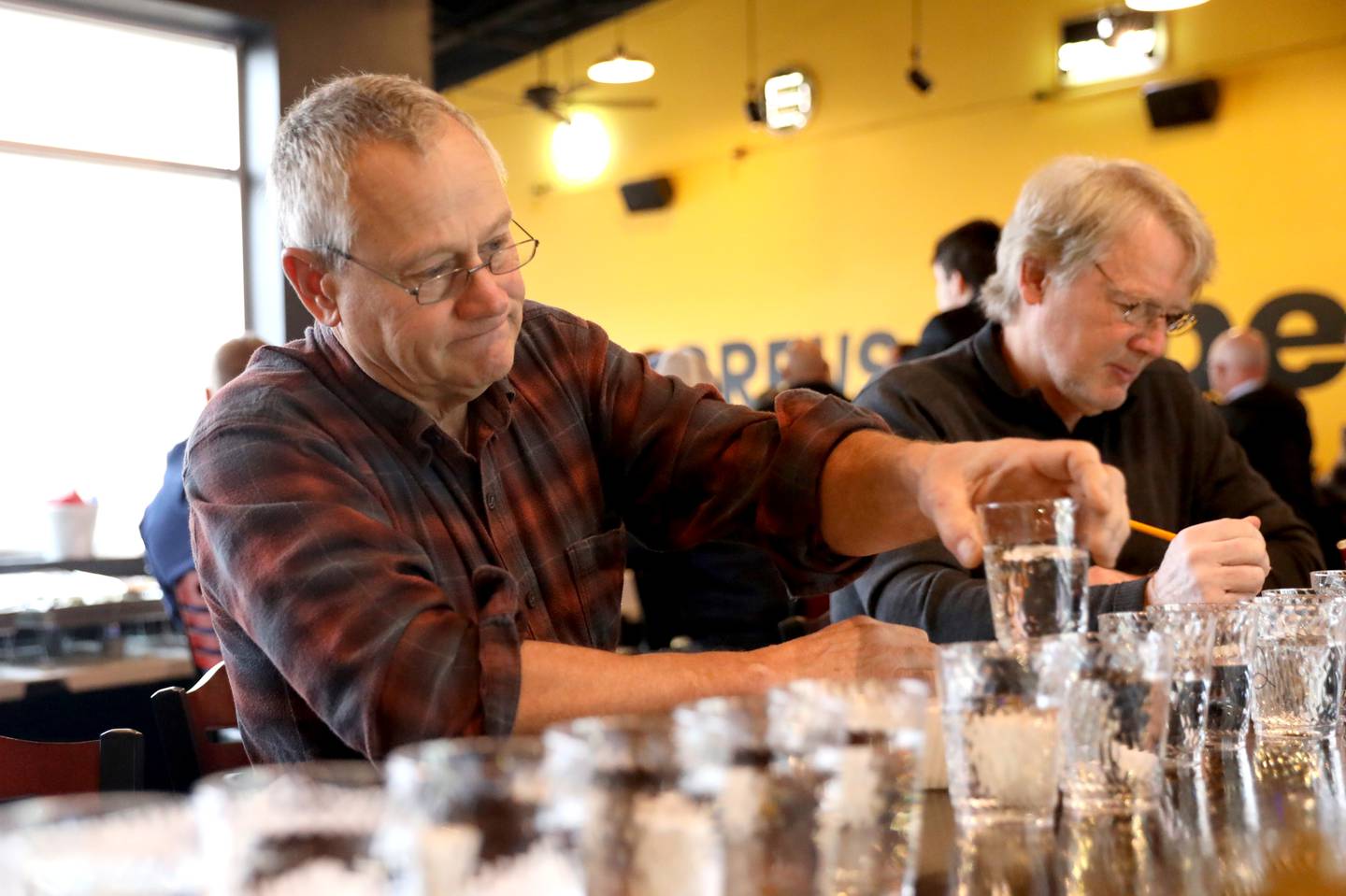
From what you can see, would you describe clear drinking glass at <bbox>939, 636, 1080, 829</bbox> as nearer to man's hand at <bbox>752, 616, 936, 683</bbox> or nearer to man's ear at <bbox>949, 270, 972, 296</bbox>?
man's hand at <bbox>752, 616, 936, 683</bbox>

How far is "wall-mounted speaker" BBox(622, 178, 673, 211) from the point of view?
9.91 m

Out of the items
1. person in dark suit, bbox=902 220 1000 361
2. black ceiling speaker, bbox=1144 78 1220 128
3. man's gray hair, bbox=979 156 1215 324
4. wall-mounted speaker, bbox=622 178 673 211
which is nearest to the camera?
man's gray hair, bbox=979 156 1215 324

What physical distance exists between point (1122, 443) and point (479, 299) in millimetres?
1337

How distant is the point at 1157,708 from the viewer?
3.30 ft

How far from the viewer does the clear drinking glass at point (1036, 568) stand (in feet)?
3.57

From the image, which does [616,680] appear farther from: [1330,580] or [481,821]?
[1330,580]

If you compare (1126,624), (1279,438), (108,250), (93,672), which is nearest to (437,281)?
(1126,624)

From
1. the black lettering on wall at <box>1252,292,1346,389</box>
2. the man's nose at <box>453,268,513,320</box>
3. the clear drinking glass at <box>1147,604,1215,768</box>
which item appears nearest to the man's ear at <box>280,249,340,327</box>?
the man's nose at <box>453,268,513,320</box>

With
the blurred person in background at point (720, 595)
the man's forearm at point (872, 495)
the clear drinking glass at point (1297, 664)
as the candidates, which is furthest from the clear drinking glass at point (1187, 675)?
the blurred person in background at point (720, 595)

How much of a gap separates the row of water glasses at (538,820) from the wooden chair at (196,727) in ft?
3.48

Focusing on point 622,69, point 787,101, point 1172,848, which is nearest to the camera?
point 1172,848

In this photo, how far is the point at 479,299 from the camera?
1444 mm

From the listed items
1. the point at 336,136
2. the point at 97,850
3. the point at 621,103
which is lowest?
the point at 97,850

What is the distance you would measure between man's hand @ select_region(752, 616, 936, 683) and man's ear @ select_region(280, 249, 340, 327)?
1.95 ft
